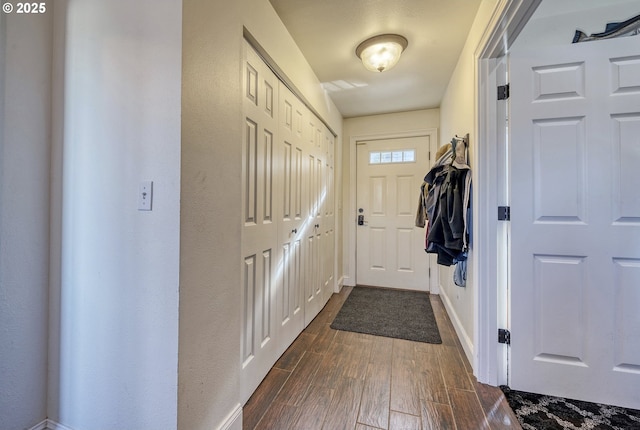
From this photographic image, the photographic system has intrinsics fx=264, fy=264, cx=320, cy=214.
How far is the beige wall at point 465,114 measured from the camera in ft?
5.56

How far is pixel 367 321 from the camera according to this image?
8.07 feet

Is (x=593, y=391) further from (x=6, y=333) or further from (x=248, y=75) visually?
(x=6, y=333)

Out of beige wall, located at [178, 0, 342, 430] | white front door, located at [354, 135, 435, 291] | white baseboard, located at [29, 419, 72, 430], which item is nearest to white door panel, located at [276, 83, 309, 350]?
beige wall, located at [178, 0, 342, 430]

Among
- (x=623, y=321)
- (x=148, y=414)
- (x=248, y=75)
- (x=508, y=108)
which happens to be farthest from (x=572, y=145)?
(x=148, y=414)

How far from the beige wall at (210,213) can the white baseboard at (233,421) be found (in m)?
0.02

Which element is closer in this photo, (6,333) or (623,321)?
(6,333)

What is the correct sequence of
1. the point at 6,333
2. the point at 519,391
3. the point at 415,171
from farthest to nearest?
the point at 415,171
the point at 519,391
the point at 6,333

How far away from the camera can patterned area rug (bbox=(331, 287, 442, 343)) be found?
225 cm

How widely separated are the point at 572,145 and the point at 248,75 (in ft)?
6.01

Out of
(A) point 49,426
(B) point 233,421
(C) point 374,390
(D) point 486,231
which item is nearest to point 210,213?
(B) point 233,421

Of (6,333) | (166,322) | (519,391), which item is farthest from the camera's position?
(519,391)

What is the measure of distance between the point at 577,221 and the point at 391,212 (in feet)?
6.82

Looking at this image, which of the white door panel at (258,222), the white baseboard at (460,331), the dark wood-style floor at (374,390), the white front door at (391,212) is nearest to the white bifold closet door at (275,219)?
the white door panel at (258,222)

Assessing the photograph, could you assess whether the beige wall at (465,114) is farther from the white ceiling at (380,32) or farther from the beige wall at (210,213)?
the beige wall at (210,213)
